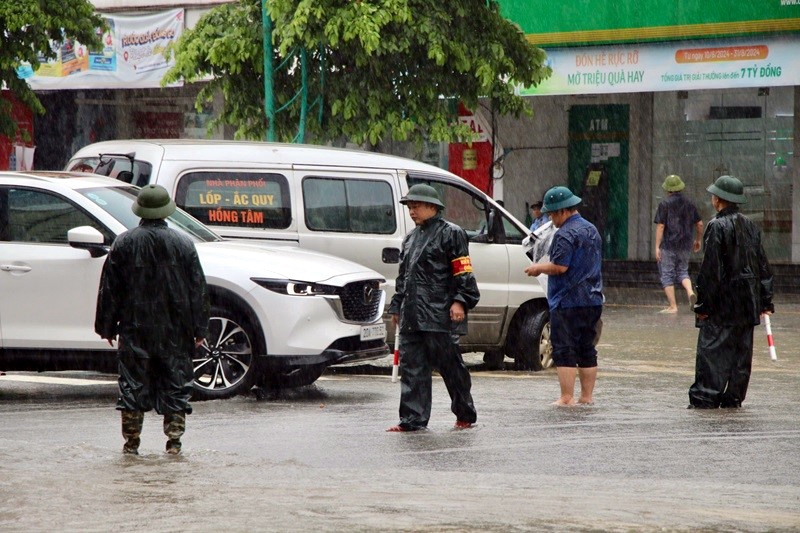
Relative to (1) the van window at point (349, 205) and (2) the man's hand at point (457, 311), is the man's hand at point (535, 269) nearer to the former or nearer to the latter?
(2) the man's hand at point (457, 311)

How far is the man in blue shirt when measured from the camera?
11.4 meters

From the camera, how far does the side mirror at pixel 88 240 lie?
11.4m

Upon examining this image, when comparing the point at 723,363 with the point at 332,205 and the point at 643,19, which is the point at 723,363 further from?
the point at 643,19

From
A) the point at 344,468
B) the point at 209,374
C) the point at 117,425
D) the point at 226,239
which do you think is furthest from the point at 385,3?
the point at 344,468

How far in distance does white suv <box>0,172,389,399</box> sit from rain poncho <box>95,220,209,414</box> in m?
Answer: 2.64

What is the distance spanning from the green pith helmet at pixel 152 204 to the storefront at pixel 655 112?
15.7 meters

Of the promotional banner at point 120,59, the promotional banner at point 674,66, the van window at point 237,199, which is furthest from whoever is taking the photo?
the promotional banner at point 120,59

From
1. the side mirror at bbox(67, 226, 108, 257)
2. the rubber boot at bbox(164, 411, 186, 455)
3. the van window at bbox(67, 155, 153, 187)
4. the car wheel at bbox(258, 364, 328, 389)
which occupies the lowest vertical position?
A: the car wheel at bbox(258, 364, 328, 389)

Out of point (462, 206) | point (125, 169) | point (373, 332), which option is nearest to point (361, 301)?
point (373, 332)

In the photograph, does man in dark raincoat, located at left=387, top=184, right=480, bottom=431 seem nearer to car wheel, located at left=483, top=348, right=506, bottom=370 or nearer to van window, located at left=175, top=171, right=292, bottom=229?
van window, located at left=175, top=171, right=292, bottom=229

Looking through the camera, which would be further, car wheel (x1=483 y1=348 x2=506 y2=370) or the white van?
car wheel (x1=483 y1=348 x2=506 y2=370)

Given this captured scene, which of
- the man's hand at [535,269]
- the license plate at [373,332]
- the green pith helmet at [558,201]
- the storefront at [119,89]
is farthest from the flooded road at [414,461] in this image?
the storefront at [119,89]

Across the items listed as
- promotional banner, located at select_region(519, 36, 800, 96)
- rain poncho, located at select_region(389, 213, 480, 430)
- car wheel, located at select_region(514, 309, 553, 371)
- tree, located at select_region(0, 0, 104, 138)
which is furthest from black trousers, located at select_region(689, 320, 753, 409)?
tree, located at select_region(0, 0, 104, 138)

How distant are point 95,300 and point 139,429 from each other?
9.87ft
